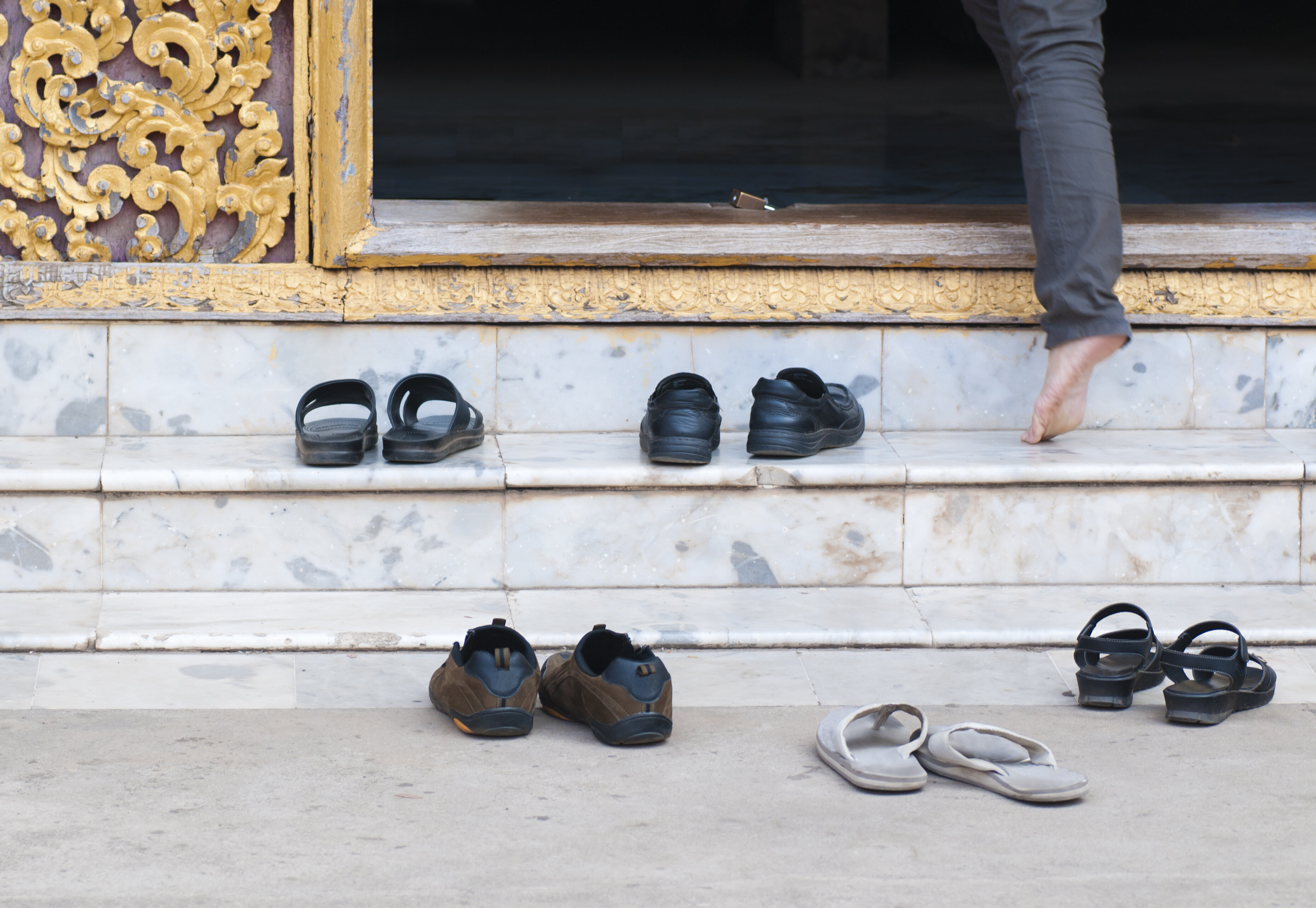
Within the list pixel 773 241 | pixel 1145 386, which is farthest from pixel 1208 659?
pixel 773 241

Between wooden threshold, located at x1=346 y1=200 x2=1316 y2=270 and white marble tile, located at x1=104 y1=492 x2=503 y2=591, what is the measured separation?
590mm

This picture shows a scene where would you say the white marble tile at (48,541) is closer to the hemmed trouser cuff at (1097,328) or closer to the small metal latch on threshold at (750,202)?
the small metal latch on threshold at (750,202)

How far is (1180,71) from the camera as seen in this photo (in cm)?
1061

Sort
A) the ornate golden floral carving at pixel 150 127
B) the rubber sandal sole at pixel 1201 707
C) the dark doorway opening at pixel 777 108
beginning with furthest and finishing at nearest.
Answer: the dark doorway opening at pixel 777 108 → the ornate golden floral carving at pixel 150 127 → the rubber sandal sole at pixel 1201 707

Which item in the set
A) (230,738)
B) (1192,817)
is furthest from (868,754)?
(230,738)

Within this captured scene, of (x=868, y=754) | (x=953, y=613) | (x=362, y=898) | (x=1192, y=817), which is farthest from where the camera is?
(x=953, y=613)

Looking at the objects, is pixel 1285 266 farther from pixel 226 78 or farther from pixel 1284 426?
pixel 226 78

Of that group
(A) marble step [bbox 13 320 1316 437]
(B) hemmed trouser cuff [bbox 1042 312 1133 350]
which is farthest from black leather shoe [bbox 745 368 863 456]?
(B) hemmed trouser cuff [bbox 1042 312 1133 350]

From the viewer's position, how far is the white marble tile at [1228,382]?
352 cm

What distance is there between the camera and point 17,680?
104 inches

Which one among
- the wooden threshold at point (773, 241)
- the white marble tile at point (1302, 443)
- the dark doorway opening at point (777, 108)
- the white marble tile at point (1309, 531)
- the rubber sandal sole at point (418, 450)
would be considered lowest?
the white marble tile at point (1309, 531)

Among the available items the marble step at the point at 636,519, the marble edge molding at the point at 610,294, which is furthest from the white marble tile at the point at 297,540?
the marble edge molding at the point at 610,294

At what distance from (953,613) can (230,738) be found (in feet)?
4.49

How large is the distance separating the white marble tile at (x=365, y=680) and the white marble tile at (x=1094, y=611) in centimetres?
95
